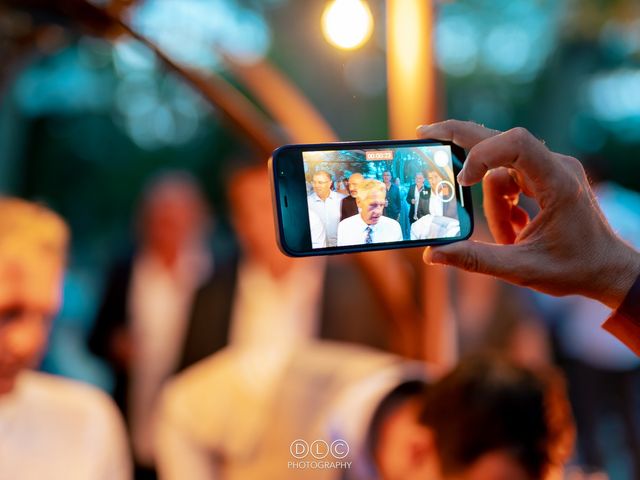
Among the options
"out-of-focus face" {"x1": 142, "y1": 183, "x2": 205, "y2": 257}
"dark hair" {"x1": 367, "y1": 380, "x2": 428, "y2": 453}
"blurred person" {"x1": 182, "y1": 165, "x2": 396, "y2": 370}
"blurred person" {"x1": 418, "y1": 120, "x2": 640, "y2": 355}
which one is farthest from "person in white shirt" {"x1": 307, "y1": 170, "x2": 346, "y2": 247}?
"out-of-focus face" {"x1": 142, "y1": 183, "x2": 205, "y2": 257}

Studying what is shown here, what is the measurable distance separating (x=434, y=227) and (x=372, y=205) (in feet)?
0.24

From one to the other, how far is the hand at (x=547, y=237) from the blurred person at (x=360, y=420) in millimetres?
465

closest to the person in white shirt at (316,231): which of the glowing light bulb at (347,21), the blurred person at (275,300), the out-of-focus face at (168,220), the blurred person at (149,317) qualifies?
the glowing light bulb at (347,21)

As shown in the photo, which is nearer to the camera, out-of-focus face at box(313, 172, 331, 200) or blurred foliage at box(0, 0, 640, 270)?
out-of-focus face at box(313, 172, 331, 200)

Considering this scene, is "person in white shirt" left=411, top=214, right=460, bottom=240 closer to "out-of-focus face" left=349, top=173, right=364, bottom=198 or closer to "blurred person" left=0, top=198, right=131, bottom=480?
"out-of-focus face" left=349, top=173, right=364, bottom=198

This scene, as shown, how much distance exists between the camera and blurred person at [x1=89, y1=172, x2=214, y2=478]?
206 cm

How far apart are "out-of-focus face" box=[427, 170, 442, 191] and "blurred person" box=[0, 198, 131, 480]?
685mm

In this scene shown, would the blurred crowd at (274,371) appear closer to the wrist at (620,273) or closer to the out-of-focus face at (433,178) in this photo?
the out-of-focus face at (433,178)

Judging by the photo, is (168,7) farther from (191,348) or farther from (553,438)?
(553,438)

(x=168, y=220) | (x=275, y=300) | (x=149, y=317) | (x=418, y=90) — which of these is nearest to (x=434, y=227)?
(x=418, y=90)

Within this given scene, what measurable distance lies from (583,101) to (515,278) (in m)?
4.30

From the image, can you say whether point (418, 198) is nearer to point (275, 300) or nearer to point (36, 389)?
point (36, 389)

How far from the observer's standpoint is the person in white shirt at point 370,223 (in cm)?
76

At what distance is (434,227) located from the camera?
0.79 meters
